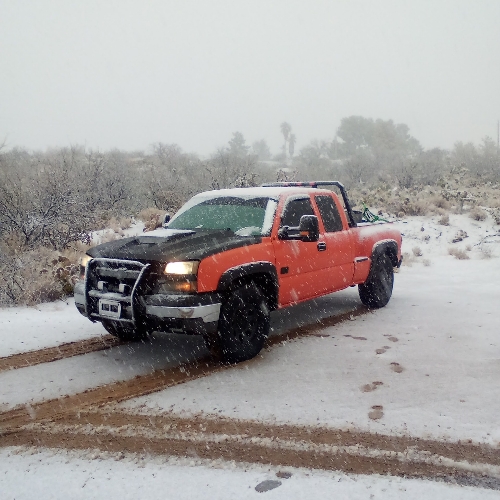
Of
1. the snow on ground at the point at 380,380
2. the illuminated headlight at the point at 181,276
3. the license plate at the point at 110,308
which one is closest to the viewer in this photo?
the snow on ground at the point at 380,380

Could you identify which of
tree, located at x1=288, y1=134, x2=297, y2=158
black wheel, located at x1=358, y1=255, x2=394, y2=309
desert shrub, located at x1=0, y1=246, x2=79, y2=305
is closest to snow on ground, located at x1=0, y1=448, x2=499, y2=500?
black wheel, located at x1=358, y1=255, x2=394, y2=309

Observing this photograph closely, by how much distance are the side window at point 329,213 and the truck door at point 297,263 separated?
9.9 inches

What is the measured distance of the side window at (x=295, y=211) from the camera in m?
6.50

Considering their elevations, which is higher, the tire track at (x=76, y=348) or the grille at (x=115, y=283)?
the grille at (x=115, y=283)

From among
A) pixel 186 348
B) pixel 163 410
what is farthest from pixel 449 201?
pixel 163 410

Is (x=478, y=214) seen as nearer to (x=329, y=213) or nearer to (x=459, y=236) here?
(x=459, y=236)

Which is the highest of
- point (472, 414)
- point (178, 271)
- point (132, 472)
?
point (178, 271)

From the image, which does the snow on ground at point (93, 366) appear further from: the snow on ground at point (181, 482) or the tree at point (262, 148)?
the tree at point (262, 148)

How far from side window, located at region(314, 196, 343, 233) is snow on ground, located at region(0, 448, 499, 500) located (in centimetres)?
417

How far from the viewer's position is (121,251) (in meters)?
5.53

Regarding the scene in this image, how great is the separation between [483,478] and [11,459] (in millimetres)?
3034

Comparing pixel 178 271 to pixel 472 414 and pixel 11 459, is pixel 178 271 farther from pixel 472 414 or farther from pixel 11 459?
pixel 472 414

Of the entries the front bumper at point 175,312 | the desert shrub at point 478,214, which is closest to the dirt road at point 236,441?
the front bumper at point 175,312

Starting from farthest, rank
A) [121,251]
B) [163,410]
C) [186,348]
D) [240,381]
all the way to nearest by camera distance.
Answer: [186,348] < [121,251] < [240,381] < [163,410]
